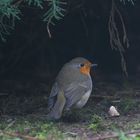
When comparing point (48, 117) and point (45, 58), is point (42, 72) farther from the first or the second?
point (48, 117)

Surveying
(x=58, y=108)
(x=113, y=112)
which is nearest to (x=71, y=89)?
(x=58, y=108)

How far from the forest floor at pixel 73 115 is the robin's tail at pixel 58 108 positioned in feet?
0.32

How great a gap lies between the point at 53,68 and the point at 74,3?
1.55 meters

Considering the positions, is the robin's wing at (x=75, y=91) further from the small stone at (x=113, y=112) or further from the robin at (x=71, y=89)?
the small stone at (x=113, y=112)

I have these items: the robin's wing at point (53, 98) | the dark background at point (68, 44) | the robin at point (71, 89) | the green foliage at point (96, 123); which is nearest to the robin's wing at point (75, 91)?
the robin at point (71, 89)

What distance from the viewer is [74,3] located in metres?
8.66

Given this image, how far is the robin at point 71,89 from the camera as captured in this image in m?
7.16

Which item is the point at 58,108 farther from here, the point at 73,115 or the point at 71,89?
the point at 71,89

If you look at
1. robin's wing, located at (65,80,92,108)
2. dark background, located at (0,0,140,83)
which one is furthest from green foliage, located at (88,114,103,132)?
dark background, located at (0,0,140,83)

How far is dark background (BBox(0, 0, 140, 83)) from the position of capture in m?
9.47

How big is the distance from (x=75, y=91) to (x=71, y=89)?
0.06m

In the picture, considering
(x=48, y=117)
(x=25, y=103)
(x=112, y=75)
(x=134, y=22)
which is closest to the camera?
A: (x=48, y=117)

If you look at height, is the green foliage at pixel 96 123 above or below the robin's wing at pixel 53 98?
below

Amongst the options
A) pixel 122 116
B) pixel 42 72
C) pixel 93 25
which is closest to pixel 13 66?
pixel 42 72
